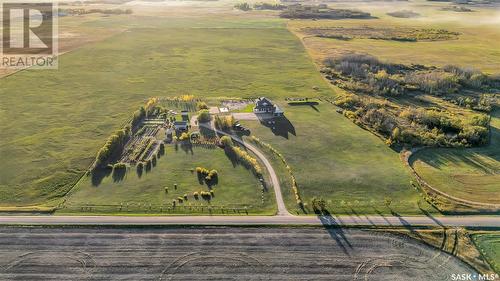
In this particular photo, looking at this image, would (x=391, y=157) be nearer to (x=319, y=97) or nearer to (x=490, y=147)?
(x=490, y=147)

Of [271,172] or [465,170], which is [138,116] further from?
[465,170]

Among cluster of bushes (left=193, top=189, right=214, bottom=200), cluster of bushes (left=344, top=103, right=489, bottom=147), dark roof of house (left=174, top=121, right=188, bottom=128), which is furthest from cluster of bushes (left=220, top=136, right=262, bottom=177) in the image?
cluster of bushes (left=344, top=103, right=489, bottom=147)

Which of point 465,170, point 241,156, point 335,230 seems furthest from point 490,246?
point 241,156

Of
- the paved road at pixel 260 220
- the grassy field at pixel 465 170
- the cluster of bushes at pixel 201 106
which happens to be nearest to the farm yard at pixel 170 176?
the paved road at pixel 260 220

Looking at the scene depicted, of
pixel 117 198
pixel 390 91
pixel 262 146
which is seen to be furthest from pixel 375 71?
pixel 117 198

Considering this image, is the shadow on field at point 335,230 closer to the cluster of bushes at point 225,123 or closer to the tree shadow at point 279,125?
the tree shadow at point 279,125

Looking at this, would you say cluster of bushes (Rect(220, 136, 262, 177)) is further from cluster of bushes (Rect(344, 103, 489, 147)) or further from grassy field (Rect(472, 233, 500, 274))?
grassy field (Rect(472, 233, 500, 274))
